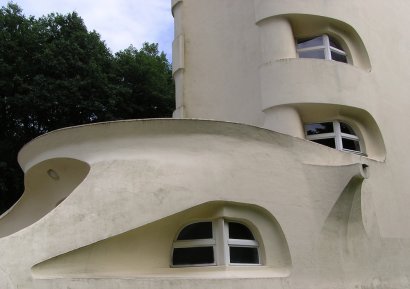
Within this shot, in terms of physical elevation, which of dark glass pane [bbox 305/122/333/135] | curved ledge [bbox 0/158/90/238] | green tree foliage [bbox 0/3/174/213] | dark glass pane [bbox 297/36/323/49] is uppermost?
green tree foliage [bbox 0/3/174/213]

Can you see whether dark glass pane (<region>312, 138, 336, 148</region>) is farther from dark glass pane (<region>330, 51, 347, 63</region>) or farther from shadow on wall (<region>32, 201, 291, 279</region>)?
shadow on wall (<region>32, 201, 291, 279</region>)

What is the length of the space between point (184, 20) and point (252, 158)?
696cm

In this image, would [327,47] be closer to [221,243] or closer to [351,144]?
[351,144]

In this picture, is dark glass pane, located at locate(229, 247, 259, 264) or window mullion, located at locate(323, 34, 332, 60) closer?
dark glass pane, located at locate(229, 247, 259, 264)

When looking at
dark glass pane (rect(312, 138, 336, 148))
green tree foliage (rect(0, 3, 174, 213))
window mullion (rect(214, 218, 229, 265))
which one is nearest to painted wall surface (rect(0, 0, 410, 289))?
window mullion (rect(214, 218, 229, 265))

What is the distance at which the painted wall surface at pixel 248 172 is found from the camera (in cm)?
781

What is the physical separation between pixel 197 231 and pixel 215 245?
0.45m

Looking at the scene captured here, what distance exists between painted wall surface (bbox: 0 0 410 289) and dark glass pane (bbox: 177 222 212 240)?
9.5 inches

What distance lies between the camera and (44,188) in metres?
11.1

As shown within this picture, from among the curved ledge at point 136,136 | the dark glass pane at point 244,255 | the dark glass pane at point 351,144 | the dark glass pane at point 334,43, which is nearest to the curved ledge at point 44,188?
the curved ledge at point 136,136

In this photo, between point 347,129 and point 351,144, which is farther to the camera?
point 347,129

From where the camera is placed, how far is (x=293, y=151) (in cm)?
959

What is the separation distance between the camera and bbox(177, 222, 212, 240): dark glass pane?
29.5 feet

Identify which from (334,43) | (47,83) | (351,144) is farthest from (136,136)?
(47,83)
